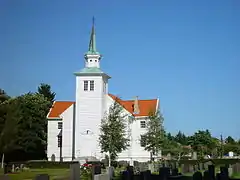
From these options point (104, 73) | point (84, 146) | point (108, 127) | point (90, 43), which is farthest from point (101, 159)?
point (90, 43)

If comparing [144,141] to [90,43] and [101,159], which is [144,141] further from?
[90,43]

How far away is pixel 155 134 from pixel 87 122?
10.4 m

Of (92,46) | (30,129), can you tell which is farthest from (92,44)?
(30,129)

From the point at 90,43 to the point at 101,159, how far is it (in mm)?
18310

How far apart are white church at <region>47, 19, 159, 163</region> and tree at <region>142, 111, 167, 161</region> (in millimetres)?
4603

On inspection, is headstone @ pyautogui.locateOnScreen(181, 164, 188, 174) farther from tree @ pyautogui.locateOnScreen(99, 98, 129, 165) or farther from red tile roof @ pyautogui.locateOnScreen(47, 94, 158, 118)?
red tile roof @ pyautogui.locateOnScreen(47, 94, 158, 118)

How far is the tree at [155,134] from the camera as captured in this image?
61.5m

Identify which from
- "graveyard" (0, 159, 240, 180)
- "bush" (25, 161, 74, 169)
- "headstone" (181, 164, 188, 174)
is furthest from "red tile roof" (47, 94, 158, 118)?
"headstone" (181, 164, 188, 174)

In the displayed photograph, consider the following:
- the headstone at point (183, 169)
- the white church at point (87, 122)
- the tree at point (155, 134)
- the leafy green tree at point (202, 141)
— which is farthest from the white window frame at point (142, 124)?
the leafy green tree at point (202, 141)

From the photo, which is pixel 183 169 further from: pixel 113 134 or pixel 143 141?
pixel 143 141

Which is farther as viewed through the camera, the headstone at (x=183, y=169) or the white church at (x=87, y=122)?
the white church at (x=87, y=122)

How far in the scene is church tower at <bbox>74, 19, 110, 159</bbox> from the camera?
62.9m

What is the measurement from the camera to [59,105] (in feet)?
244

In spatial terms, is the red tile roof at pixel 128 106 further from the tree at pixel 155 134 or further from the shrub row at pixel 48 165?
the shrub row at pixel 48 165
